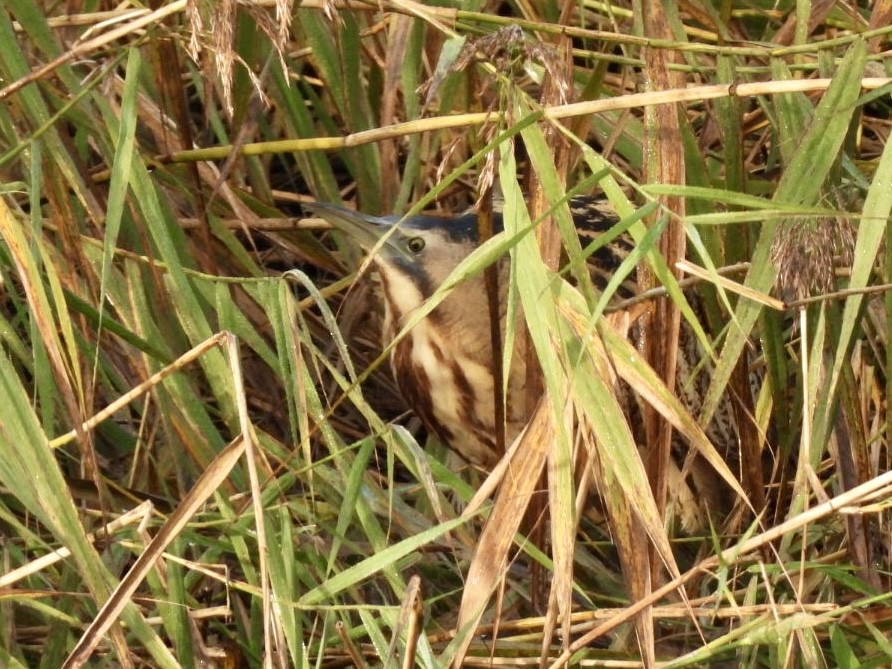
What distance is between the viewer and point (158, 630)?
1.54 meters

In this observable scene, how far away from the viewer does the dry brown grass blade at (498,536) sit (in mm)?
1253

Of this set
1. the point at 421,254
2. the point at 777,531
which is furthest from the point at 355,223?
the point at 777,531

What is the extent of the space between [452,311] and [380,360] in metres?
0.71

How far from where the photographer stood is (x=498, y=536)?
1.26m

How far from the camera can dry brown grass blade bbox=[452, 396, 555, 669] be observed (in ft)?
4.11

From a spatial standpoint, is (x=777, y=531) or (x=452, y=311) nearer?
(x=777, y=531)

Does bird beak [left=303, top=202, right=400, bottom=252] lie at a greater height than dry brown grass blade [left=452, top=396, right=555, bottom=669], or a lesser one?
greater

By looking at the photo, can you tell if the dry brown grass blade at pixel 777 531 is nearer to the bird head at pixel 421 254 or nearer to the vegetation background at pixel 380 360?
the vegetation background at pixel 380 360

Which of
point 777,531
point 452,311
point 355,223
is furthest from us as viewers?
point 452,311

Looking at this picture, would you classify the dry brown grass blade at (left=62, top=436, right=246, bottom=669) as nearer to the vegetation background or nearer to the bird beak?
the vegetation background

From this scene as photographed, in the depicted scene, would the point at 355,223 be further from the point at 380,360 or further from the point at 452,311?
the point at 380,360

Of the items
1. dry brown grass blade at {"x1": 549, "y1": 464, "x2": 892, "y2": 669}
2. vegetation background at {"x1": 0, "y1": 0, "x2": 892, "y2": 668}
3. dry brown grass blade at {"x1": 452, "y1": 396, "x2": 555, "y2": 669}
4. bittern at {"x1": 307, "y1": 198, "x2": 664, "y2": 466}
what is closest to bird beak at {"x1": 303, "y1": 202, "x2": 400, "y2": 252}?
bittern at {"x1": 307, "y1": 198, "x2": 664, "y2": 466}

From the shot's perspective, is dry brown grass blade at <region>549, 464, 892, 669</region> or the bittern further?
the bittern

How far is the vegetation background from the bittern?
0.08m
